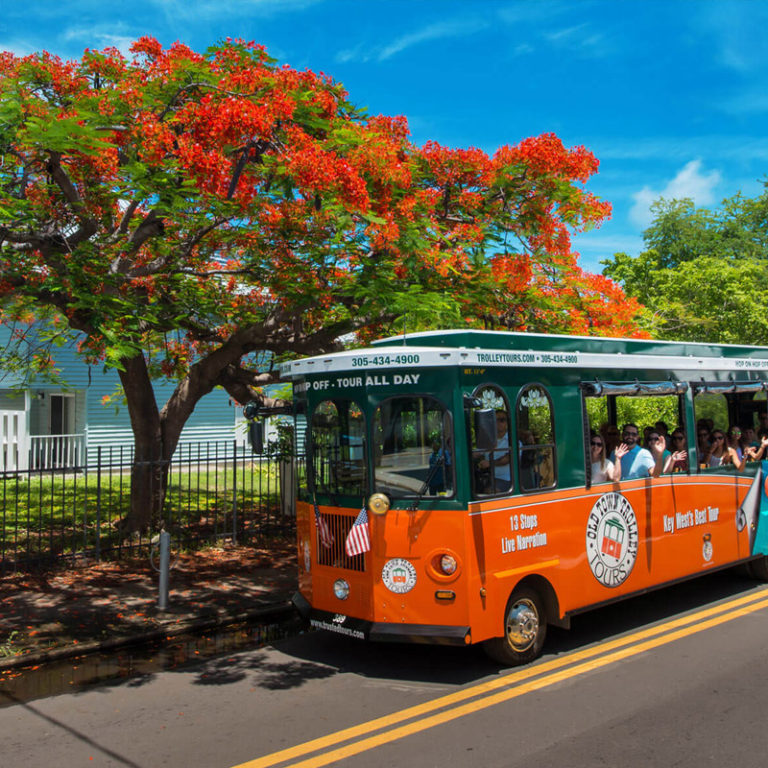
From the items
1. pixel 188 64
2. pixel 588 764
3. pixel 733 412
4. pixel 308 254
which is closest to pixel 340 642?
pixel 588 764

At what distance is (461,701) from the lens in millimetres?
6258

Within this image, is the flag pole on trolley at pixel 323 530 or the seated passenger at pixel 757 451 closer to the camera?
the flag pole on trolley at pixel 323 530

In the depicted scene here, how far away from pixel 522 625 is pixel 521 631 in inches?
2.1

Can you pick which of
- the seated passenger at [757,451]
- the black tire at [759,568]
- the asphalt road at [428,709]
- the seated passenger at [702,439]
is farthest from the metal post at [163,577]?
the black tire at [759,568]

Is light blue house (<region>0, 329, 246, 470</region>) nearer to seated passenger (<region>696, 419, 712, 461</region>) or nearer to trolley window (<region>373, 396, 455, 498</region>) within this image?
seated passenger (<region>696, 419, 712, 461</region>)

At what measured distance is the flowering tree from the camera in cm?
998

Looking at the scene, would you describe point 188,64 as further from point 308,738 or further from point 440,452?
point 308,738

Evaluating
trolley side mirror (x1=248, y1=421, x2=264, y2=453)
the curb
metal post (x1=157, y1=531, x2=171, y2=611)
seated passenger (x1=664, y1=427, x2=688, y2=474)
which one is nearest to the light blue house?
metal post (x1=157, y1=531, x2=171, y2=611)

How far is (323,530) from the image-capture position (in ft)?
24.2

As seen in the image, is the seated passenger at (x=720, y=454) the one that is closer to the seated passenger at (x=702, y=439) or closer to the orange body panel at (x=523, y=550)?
the seated passenger at (x=702, y=439)

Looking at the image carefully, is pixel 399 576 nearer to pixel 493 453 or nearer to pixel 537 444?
pixel 493 453

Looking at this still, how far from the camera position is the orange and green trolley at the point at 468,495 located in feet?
21.9

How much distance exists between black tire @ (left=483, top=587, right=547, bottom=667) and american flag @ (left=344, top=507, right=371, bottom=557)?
4.58ft

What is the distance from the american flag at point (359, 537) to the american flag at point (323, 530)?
1.36ft
